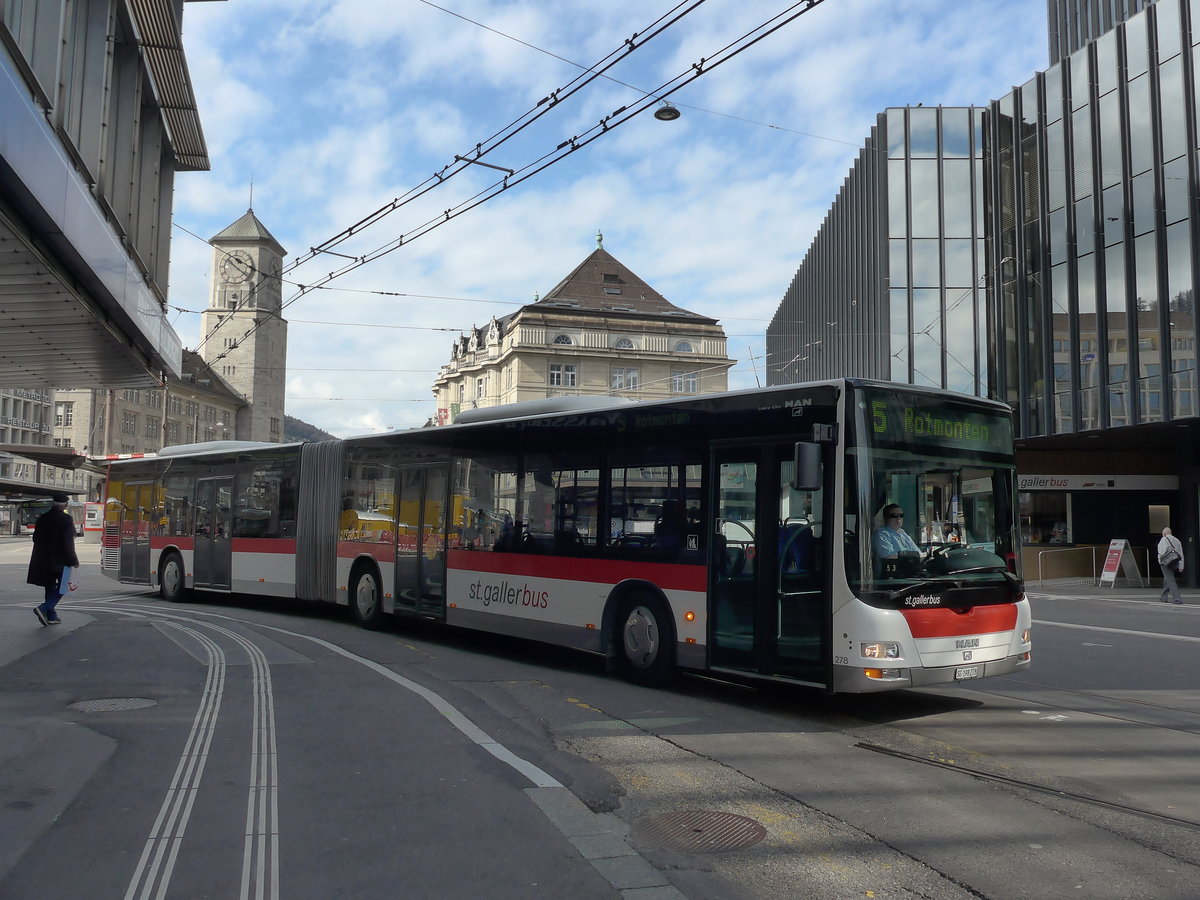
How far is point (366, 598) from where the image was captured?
15.0 metres

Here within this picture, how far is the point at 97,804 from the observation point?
19.0ft

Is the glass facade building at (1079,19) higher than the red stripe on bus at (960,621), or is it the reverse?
the glass facade building at (1079,19)

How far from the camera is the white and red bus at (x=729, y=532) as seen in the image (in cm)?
804

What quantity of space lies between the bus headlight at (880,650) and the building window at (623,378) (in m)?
74.4

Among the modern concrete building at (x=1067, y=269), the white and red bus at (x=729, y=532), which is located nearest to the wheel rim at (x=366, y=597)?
A: the white and red bus at (x=729, y=532)

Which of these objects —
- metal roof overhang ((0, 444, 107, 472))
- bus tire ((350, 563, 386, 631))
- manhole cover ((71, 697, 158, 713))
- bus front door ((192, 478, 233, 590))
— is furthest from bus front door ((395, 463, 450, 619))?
metal roof overhang ((0, 444, 107, 472))

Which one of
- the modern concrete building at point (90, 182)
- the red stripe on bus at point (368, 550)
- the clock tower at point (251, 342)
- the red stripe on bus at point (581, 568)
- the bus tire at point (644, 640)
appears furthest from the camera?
the clock tower at point (251, 342)

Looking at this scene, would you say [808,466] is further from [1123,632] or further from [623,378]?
[623,378]

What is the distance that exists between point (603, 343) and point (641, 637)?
73730mm

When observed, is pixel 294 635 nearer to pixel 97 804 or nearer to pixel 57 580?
pixel 57 580

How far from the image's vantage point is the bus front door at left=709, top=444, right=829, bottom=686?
27.0ft

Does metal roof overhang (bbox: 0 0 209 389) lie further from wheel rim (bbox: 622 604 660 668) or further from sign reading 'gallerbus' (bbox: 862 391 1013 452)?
sign reading 'gallerbus' (bbox: 862 391 1013 452)

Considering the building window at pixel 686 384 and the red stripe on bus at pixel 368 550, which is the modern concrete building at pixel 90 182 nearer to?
the red stripe on bus at pixel 368 550

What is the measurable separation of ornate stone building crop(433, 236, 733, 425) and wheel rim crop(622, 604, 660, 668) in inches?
2710
